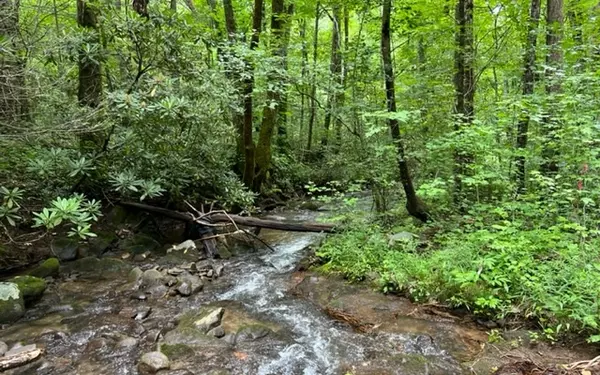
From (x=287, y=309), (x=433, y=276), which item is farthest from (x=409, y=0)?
(x=287, y=309)

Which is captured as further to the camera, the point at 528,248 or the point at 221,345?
the point at 528,248

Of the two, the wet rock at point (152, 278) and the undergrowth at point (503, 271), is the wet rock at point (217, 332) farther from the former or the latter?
the undergrowth at point (503, 271)

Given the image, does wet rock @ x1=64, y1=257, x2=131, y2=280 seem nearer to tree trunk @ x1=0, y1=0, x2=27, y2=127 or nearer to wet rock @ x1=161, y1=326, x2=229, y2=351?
wet rock @ x1=161, y1=326, x2=229, y2=351

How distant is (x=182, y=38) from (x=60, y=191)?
11.1 feet

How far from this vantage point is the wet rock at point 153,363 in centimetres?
378

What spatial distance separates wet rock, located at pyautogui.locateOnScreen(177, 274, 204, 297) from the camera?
5772 mm

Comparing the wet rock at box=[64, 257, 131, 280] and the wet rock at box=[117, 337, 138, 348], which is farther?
the wet rock at box=[64, 257, 131, 280]

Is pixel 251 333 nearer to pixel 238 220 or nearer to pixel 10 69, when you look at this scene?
pixel 238 220

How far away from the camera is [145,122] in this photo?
6773 millimetres

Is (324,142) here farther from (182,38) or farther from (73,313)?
(73,313)

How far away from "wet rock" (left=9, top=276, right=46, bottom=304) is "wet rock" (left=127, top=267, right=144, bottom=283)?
1.17 metres

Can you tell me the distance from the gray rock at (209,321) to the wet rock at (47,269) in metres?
2.93

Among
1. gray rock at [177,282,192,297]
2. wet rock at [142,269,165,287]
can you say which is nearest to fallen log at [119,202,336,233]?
wet rock at [142,269,165,287]

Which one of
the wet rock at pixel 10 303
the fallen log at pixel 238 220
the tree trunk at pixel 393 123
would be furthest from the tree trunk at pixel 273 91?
the wet rock at pixel 10 303
